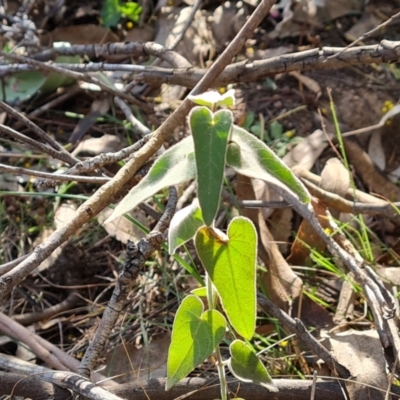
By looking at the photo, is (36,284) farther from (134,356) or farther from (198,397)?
(198,397)

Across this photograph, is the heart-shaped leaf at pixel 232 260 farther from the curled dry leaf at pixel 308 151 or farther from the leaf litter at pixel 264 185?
the curled dry leaf at pixel 308 151

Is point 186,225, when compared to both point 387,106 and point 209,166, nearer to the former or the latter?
point 209,166

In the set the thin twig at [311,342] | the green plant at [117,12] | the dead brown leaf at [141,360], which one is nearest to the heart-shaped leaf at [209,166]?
the thin twig at [311,342]

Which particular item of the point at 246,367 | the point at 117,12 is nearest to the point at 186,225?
the point at 246,367

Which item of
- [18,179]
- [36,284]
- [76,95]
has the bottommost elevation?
[36,284]

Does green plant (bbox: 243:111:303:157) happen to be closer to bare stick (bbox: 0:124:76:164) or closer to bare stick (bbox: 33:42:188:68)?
bare stick (bbox: 33:42:188:68)

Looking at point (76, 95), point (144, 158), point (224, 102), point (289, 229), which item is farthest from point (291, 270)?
point (76, 95)
